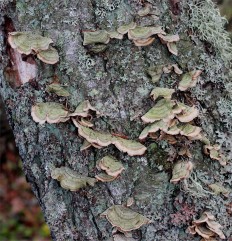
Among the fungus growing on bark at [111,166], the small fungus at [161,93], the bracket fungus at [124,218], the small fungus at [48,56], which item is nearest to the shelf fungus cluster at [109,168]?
the fungus growing on bark at [111,166]

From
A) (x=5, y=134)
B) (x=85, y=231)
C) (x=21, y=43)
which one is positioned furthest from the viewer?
(x=5, y=134)

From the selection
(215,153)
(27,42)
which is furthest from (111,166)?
(27,42)

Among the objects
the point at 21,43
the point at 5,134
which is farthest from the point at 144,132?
the point at 5,134

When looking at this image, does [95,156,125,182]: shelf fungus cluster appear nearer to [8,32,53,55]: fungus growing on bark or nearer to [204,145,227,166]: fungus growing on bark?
[204,145,227,166]: fungus growing on bark

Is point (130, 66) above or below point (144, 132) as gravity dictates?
above

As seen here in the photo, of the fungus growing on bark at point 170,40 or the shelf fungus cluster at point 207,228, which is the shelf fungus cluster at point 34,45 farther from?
the shelf fungus cluster at point 207,228

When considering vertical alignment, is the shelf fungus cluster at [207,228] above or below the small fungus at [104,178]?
below

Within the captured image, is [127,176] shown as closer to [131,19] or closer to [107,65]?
[107,65]
